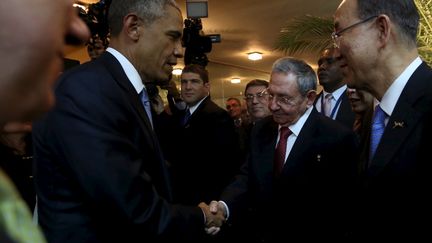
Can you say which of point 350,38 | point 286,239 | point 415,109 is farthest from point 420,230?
point 286,239

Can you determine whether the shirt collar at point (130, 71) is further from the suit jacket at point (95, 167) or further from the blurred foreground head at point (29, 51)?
the blurred foreground head at point (29, 51)

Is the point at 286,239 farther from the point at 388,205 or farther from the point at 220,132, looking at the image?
the point at 220,132

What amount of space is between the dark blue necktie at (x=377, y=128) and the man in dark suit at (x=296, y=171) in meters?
0.62

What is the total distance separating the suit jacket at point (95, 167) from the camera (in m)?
1.57

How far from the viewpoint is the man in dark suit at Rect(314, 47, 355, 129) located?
151 inches

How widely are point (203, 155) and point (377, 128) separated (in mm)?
2202

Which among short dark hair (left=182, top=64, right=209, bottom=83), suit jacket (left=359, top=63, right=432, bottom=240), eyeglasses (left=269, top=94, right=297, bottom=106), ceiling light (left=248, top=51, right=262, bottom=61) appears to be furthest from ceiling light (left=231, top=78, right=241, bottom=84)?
suit jacket (left=359, top=63, right=432, bottom=240)

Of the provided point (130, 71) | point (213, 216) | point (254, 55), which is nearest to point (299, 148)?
point (213, 216)

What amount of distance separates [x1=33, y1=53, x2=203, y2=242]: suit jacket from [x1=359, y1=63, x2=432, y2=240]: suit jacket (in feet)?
2.48

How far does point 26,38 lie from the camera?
1.91ft

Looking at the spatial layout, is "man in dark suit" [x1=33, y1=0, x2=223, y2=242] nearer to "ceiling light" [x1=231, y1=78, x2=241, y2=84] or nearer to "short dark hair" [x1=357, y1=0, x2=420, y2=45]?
"short dark hair" [x1=357, y1=0, x2=420, y2=45]

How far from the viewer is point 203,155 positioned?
4066 mm

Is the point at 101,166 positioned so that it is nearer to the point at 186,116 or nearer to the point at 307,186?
the point at 307,186

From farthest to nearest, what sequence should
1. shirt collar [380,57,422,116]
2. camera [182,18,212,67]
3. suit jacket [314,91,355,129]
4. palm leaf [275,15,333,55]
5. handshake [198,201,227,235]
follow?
palm leaf [275,15,333,55], camera [182,18,212,67], suit jacket [314,91,355,129], handshake [198,201,227,235], shirt collar [380,57,422,116]
